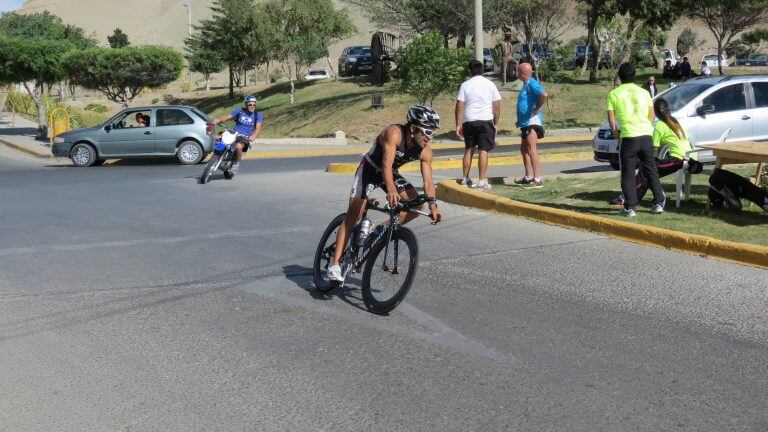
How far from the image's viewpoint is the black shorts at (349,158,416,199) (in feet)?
21.6

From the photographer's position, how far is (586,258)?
8.23 m

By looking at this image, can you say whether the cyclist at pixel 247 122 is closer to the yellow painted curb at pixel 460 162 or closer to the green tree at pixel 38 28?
the yellow painted curb at pixel 460 162

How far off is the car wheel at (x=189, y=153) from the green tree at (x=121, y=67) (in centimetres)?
2827

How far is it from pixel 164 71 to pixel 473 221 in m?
43.3

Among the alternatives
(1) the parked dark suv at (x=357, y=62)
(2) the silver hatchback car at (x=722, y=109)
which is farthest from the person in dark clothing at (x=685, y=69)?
(2) the silver hatchback car at (x=722, y=109)

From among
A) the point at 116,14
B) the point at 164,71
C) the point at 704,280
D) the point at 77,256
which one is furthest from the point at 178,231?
the point at 116,14

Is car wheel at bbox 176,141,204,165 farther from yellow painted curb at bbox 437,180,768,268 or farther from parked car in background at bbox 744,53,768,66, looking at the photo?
parked car in background at bbox 744,53,768,66

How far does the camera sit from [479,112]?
12031 millimetres

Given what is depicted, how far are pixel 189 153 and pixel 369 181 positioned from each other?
15.7 m

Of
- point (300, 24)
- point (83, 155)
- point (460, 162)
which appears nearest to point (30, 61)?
point (300, 24)

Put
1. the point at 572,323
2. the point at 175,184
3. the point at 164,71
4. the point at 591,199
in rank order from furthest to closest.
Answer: the point at 164,71 → the point at 175,184 → the point at 591,199 → the point at 572,323

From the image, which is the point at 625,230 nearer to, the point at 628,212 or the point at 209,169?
the point at 628,212

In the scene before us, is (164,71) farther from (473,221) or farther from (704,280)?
(704,280)

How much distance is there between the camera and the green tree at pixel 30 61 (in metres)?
35.8
